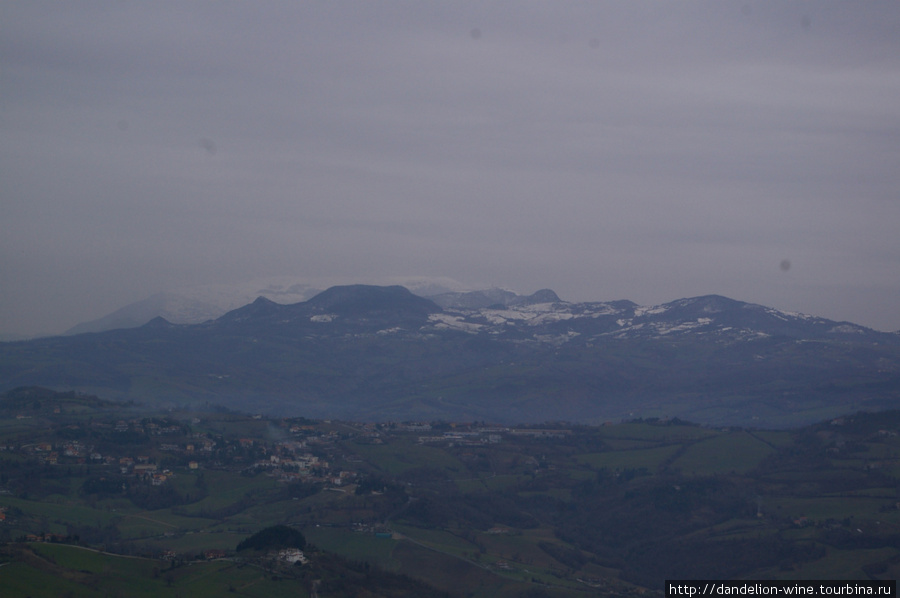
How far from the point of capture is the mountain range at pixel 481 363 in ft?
378

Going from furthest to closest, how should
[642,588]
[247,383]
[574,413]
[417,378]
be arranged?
[417,378] → [247,383] → [574,413] → [642,588]

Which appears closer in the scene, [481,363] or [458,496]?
[458,496]

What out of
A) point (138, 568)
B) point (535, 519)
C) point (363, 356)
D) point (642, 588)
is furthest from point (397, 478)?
point (363, 356)

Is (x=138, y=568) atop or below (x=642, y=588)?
atop

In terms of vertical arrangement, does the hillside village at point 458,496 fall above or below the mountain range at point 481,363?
below

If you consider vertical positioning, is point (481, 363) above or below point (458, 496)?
above

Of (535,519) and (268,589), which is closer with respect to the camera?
(268,589)

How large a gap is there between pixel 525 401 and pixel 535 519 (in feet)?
214

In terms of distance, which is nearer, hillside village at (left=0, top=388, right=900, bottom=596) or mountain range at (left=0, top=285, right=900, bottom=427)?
hillside village at (left=0, top=388, right=900, bottom=596)

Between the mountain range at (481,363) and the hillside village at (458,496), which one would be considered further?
the mountain range at (481,363)

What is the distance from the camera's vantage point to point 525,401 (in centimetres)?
12394

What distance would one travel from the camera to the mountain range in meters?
115

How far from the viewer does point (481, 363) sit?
154000 mm

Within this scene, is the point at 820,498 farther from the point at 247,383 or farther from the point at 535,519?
the point at 247,383
